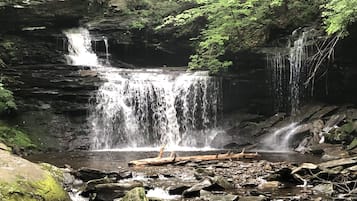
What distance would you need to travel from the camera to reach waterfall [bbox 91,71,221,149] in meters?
20.3

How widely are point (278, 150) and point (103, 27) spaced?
1314 centimetres

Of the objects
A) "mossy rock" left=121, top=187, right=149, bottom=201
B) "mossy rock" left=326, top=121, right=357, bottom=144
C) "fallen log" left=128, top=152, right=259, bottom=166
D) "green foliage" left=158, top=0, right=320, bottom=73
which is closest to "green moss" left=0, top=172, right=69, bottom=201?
"mossy rock" left=121, top=187, right=149, bottom=201

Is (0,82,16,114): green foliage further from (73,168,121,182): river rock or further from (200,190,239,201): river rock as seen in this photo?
(200,190,239,201): river rock

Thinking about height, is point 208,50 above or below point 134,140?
above

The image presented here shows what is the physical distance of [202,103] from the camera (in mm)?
21656

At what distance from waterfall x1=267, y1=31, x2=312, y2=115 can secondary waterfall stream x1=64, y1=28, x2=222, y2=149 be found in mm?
2691

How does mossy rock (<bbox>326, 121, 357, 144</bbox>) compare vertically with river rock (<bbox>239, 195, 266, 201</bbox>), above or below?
below

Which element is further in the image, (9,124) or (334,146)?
(9,124)

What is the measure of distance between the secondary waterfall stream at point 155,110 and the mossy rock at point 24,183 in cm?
1220

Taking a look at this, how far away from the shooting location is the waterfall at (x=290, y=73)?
1928 centimetres

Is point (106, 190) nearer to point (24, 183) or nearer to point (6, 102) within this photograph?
point (24, 183)

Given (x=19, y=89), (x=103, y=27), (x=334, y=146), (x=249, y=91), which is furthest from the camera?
(x=103, y=27)

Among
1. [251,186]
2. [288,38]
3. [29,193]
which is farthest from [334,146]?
[29,193]

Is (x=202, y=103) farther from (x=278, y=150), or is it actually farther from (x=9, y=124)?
(x=9, y=124)
